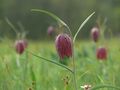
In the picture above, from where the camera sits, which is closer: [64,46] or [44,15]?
[64,46]

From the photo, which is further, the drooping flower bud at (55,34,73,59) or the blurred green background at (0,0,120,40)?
the blurred green background at (0,0,120,40)

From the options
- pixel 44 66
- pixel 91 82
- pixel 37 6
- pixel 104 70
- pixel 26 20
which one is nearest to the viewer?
pixel 91 82

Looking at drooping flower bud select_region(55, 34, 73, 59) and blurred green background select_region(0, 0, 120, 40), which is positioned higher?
blurred green background select_region(0, 0, 120, 40)

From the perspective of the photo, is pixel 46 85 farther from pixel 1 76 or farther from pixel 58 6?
pixel 58 6

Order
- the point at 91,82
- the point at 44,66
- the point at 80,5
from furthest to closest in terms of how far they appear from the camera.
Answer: the point at 80,5
the point at 44,66
the point at 91,82

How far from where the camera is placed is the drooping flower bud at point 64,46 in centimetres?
185

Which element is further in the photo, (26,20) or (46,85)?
(26,20)

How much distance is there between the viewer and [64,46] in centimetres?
185

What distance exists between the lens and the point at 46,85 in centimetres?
273

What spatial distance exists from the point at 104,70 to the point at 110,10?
80.1 ft

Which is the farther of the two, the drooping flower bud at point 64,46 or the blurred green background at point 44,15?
the blurred green background at point 44,15

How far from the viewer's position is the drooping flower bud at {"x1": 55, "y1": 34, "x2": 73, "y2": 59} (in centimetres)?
185

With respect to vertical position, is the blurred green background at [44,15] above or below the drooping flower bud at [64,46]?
above

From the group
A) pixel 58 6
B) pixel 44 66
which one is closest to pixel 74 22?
pixel 58 6
